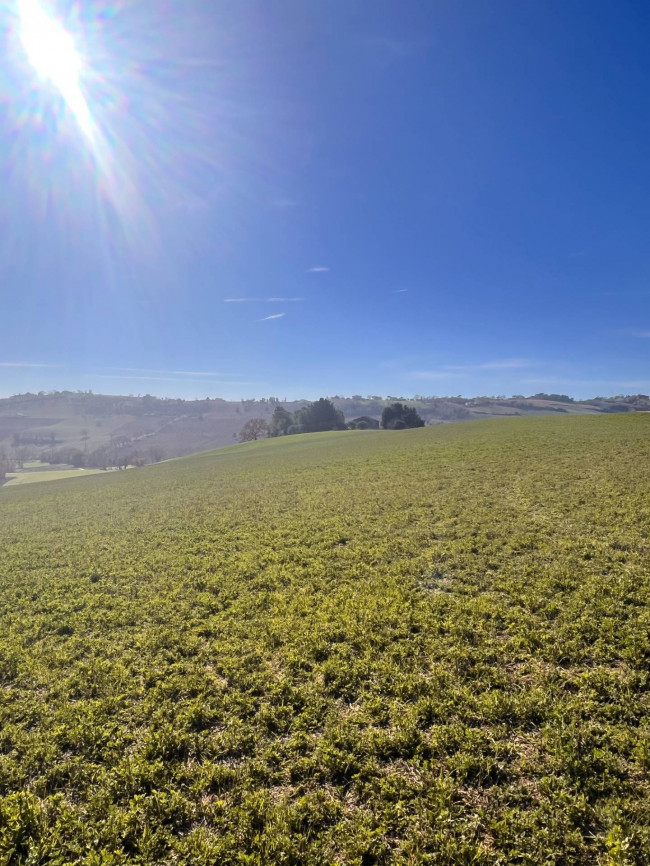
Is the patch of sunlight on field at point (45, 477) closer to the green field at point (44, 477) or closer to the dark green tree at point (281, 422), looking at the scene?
the green field at point (44, 477)

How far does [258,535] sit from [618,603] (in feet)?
37.2

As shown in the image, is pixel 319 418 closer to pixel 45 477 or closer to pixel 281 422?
pixel 281 422

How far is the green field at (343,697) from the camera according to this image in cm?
389

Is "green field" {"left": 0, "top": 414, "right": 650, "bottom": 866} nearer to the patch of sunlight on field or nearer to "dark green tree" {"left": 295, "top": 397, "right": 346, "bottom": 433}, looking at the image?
the patch of sunlight on field

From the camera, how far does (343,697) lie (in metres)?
5.88

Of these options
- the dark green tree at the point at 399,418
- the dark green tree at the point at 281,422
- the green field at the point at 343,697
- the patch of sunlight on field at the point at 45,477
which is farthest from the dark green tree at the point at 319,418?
the green field at the point at 343,697

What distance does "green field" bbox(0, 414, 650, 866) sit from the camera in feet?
12.8

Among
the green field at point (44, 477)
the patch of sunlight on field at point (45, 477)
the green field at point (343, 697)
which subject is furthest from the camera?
the green field at point (44, 477)

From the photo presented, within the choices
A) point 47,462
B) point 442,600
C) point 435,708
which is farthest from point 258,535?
point 47,462

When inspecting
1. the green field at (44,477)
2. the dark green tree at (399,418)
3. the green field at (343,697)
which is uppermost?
the dark green tree at (399,418)

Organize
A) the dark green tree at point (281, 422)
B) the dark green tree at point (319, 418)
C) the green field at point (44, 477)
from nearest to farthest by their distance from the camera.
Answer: the green field at point (44, 477)
the dark green tree at point (319, 418)
the dark green tree at point (281, 422)

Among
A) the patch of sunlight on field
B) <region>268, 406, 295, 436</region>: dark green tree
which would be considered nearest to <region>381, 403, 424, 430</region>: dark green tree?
<region>268, 406, 295, 436</region>: dark green tree

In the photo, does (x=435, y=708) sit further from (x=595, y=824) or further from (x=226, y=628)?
(x=226, y=628)

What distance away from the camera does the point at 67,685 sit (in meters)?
→ 6.84
